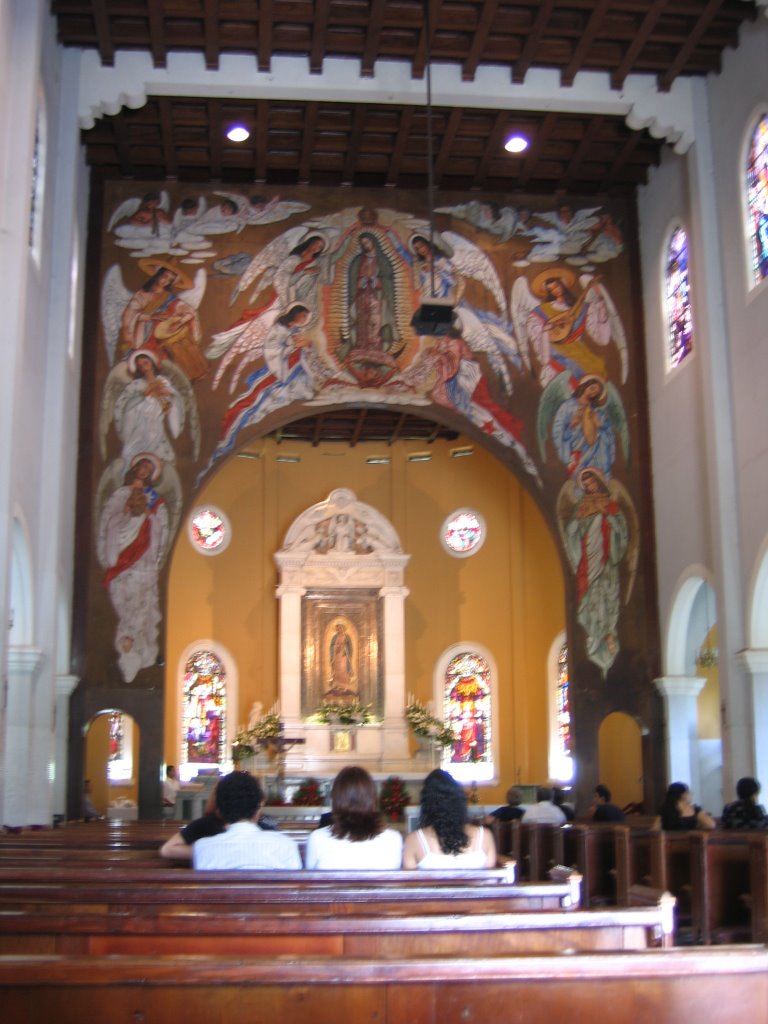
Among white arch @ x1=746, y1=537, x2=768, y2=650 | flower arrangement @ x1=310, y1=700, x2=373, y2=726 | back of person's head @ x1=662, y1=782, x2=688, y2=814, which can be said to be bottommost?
back of person's head @ x1=662, y1=782, x2=688, y2=814

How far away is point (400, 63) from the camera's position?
15828mm

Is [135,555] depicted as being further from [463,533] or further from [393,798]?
[463,533]

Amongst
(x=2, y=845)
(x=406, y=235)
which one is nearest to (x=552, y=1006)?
(x=2, y=845)

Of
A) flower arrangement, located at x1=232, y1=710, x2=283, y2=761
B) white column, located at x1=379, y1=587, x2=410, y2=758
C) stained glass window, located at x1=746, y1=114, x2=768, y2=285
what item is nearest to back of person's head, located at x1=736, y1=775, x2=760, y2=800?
stained glass window, located at x1=746, y1=114, x2=768, y2=285

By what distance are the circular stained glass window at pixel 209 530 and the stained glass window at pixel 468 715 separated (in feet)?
16.1

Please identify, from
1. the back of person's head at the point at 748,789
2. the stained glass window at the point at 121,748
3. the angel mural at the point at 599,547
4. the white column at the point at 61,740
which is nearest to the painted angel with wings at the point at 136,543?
the white column at the point at 61,740

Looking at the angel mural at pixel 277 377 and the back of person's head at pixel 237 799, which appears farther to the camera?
the angel mural at pixel 277 377

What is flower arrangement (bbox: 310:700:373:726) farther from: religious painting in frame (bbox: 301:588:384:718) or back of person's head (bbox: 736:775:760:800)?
back of person's head (bbox: 736:775:760:800)

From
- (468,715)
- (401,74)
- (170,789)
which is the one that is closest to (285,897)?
(401,74)

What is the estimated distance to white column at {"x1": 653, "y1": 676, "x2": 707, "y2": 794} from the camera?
1686 centimetres

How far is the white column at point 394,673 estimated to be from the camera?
22562mm

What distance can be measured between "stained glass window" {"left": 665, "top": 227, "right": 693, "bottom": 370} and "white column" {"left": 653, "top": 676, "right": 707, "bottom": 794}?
Answer: 4.24 m

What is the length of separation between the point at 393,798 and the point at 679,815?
916 cm

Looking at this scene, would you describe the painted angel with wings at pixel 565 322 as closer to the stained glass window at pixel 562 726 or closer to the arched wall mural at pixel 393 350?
the arched wall mural at pixel 393 350
